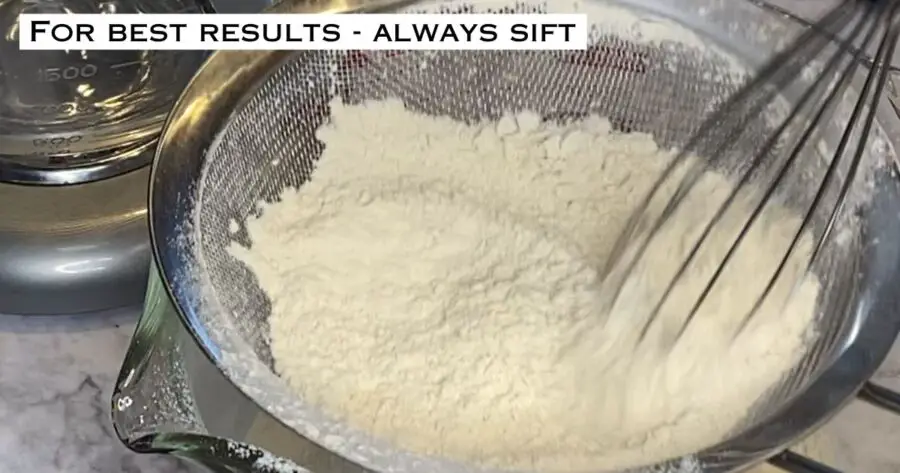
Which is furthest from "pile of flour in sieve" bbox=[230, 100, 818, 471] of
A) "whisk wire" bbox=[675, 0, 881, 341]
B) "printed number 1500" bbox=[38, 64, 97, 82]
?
"printed number 1500" bbox=[38, 64, 97, 82]

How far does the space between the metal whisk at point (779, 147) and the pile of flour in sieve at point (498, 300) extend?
0.04 feet

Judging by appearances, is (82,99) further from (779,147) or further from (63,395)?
(779,147)

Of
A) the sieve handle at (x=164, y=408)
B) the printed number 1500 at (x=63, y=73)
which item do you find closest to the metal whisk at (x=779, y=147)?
the sieve handle at (x=164, y=408)

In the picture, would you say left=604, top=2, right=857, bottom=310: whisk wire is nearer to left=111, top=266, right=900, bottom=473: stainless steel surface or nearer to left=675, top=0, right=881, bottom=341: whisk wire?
left=675, top=0, right=881, bottom=341: whisk wire

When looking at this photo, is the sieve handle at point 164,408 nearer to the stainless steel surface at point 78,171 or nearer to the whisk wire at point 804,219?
the stainless steel surface at point 78,171

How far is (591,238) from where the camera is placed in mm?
654

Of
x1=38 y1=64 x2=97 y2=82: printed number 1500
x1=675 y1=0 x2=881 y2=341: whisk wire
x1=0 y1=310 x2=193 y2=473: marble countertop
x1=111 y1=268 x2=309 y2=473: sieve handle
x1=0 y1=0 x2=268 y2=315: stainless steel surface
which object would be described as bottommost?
x1=0 y1=310 x2=193 y2=473: marble countertop

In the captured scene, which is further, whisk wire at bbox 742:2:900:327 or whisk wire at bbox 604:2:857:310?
whisk wire at bbox 604:2:857:310

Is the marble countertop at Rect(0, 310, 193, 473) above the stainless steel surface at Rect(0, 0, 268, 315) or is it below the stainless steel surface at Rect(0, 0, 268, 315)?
below

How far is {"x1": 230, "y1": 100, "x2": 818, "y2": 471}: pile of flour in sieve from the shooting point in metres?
0.53

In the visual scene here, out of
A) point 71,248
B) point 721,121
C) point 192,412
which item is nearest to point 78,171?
point 71,248

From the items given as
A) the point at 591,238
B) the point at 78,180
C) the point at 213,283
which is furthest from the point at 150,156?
the point at 591,238

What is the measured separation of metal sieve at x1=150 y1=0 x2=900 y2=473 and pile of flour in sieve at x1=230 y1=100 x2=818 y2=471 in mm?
16

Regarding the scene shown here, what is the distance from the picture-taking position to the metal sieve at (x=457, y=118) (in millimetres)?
454
